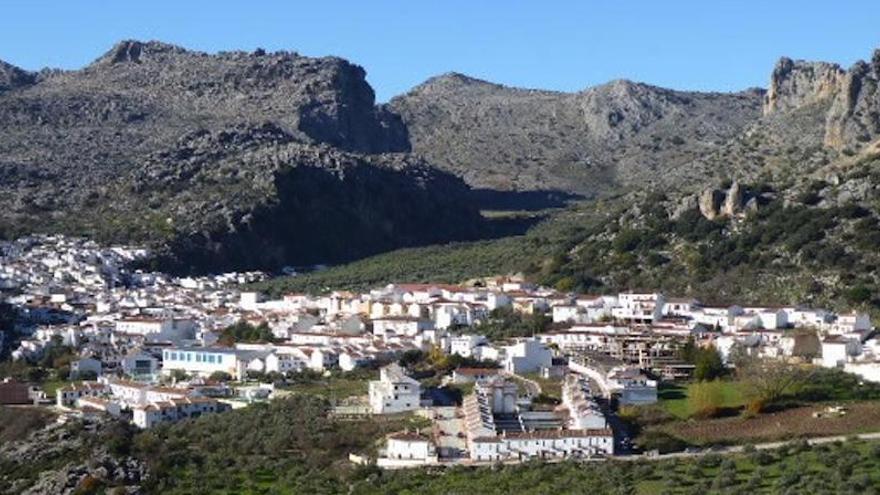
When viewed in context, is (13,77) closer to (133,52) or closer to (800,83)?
(133,52)

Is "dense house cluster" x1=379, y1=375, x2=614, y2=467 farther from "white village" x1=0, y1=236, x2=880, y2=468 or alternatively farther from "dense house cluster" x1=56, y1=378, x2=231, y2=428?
"dense house cluster" x1=56, y1=378, x2=231, y2=428

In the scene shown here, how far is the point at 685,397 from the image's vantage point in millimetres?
52438

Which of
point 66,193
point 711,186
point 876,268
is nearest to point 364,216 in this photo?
point 66,193

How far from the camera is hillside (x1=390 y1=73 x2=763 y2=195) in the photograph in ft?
541

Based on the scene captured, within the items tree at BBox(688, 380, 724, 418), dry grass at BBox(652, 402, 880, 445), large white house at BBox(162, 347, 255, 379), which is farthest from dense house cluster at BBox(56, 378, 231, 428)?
dry grass at BBox(652, 402, 880, 445)

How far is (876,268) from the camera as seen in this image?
68312mm

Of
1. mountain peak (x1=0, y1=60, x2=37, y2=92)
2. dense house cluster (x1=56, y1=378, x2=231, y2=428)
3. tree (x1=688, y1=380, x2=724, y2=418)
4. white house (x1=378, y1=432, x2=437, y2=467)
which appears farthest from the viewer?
mountain peak (x1=0, y1=60, x2=37, y2=92)

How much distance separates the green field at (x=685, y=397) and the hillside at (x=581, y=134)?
328ft

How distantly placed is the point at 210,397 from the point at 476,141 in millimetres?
126659

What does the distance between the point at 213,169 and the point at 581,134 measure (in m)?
71.4

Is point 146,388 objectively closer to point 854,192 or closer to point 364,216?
point 854,192

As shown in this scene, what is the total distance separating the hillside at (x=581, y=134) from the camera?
541ft

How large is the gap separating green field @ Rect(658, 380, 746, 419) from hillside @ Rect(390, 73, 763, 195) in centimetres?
10006

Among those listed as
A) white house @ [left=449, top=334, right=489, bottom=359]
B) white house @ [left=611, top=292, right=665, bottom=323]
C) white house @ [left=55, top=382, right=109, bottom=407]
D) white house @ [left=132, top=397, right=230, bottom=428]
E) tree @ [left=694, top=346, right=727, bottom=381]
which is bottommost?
white house @ [left=132, top=397, right=230, bottom=428]
